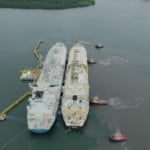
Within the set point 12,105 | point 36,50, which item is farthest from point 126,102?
point 36,50

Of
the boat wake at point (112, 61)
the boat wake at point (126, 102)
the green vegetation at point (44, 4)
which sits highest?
the green vegetation at point (44, 4)

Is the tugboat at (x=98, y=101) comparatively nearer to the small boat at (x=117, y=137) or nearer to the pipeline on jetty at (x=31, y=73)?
the small boat at (x=117, y=137)

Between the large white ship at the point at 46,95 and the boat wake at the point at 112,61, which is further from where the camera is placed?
the boat wake at the point at 112,61

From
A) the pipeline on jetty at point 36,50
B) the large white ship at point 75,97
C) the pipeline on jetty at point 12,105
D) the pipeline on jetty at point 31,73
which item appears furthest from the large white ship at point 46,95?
the pipeline on jetty at point 36,50

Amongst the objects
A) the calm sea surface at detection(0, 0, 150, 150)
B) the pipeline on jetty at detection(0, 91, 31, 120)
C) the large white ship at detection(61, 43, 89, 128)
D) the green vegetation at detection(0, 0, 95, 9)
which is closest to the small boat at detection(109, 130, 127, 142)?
the calm sea surface at detection(0, 0, 150, 150)

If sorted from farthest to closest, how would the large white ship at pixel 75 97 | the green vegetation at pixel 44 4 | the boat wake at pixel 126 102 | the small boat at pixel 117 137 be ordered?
the green vegetation at pixel 44 4
the boat wake at pixel 126 102
the large white ship at pixel 75 97
the small boat at pixel 117 137

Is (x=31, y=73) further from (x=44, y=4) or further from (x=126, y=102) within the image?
(x=44, y=4)

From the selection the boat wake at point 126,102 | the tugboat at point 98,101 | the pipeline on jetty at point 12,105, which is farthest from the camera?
the tugboat at point 98,101

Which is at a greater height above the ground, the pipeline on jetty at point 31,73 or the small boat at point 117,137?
the pipeline on jetty at point 31,73
